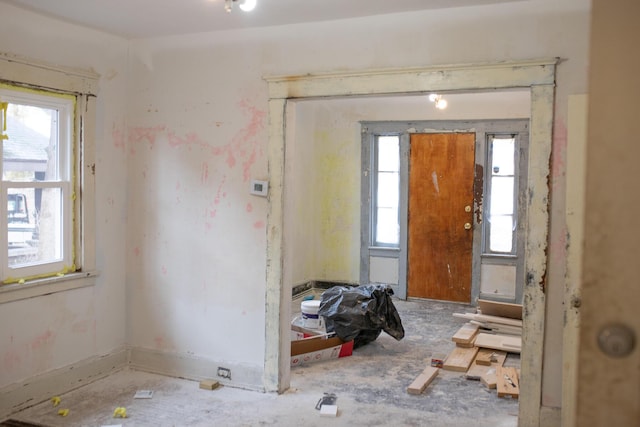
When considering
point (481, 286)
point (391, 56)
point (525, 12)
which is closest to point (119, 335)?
point (391, 56)

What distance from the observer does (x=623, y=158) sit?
61 cm

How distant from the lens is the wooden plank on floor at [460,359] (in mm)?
4719

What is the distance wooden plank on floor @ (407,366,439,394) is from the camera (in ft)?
13.7

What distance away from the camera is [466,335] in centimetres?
542

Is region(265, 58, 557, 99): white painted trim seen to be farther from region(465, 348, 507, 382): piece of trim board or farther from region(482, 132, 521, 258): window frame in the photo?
region(482, 132, 521, 258): window frame

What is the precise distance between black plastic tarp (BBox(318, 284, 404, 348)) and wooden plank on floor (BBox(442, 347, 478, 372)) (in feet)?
1.75

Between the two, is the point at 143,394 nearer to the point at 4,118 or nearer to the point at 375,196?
the point at 4,118

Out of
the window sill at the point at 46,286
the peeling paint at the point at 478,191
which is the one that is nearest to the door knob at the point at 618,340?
the window sill at the point at 46,286

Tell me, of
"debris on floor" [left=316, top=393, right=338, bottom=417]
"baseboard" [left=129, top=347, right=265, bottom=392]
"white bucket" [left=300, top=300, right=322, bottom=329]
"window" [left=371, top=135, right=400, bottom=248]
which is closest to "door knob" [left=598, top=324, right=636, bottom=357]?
"debris on floor" [left=316, top=393, right=338, bottom=417]

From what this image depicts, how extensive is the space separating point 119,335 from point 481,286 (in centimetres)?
442

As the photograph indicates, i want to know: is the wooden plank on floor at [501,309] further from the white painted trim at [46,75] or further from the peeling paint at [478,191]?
the white painted trim at [46,75]

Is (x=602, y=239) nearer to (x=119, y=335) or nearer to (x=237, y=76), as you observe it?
(x=237, y=76)

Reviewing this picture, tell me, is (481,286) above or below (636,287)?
below

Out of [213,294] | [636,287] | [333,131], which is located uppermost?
[333,131]
